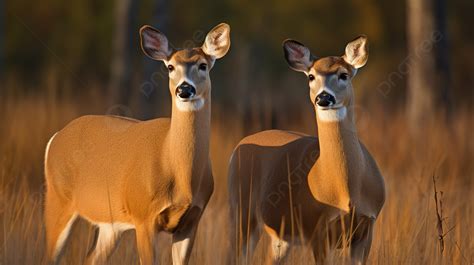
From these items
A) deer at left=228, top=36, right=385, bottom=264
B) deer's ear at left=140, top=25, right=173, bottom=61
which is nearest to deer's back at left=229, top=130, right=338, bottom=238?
deer at left=228, top=36, right=385, bottom=264

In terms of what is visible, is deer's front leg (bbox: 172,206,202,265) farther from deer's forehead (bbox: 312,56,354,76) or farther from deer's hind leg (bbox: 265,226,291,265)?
deer's forehead (bbox: 312,56,354,76)

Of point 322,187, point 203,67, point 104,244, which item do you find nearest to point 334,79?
point 322,187

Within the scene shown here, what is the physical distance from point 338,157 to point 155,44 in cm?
143

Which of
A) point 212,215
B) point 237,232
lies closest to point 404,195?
point 212,215

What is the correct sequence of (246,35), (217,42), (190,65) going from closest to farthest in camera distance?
(190,65)
(217,42)
(246,35)

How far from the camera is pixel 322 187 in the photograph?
621 centimetres

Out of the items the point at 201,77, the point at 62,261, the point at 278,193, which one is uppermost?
the point at 201,77

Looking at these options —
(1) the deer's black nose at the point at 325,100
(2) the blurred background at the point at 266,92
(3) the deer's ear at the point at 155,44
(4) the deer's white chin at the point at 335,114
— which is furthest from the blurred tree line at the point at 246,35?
(1) the deer's black nose at the point at 325,100

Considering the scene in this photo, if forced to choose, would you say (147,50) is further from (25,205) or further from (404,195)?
(404,195)

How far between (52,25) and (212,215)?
15910 millimetres

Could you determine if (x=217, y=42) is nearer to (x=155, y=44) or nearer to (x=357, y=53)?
(x=155, y=44)

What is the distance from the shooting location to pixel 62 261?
6.93 m

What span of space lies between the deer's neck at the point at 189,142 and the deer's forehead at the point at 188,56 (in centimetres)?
25

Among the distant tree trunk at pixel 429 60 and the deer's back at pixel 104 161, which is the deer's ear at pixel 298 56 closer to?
the deer's back at pixel 104 161
